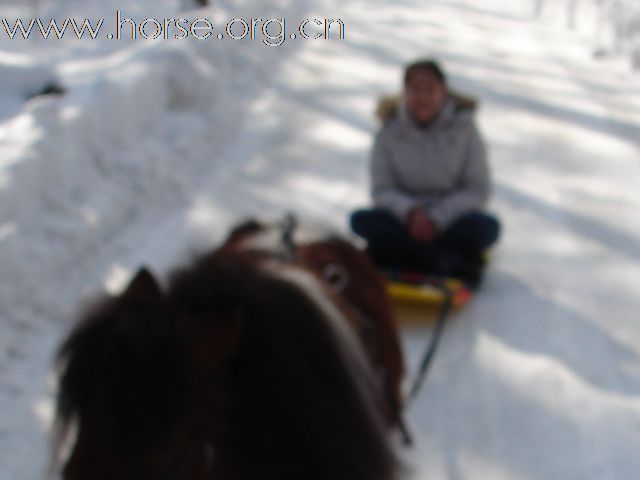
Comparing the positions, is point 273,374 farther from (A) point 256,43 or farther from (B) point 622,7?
(B) point 622,7

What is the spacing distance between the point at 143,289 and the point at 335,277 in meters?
0.83

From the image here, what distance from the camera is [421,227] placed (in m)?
4.09

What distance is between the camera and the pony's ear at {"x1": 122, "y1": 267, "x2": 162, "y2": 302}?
1734mm

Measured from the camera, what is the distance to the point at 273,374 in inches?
66.0

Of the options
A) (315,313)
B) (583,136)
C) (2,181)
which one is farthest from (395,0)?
(315,313)

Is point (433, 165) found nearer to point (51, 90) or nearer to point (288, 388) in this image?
point (288, 388)

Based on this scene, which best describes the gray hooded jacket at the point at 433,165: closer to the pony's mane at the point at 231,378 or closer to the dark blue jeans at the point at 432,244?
the dark blue jeans at the point at 432,244

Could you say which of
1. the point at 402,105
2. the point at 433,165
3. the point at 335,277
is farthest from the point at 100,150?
the point at 335,277

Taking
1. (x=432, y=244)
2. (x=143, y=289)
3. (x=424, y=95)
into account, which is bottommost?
(x=432, y=244)

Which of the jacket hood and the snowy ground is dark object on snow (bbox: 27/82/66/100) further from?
the jacket hood

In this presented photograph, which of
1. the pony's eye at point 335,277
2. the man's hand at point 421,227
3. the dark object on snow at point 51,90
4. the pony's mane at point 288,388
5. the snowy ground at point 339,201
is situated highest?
the pony's mane at point 288,388

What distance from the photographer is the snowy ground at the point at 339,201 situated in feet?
10.6

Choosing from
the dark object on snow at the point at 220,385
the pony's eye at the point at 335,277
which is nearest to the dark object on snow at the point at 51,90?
the pony's eye at the point at 335,277

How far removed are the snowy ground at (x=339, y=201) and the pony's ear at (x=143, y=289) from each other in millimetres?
889
